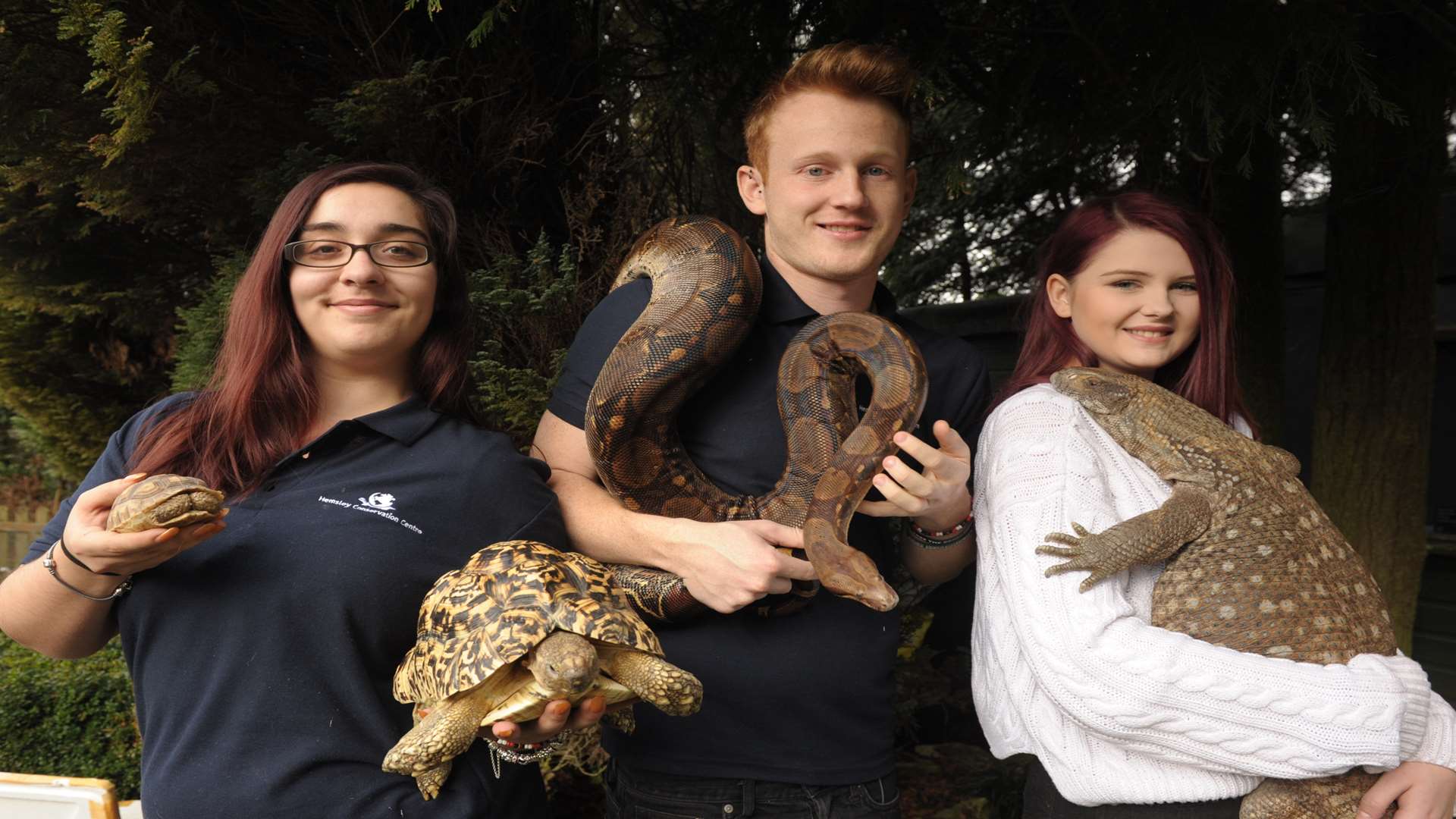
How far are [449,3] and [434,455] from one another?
3.06 meters

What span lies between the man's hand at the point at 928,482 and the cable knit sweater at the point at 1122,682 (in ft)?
0.34

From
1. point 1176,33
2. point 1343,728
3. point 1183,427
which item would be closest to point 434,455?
point 1183,427

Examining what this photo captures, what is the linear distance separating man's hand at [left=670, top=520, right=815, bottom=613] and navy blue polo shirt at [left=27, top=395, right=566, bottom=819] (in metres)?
0.60

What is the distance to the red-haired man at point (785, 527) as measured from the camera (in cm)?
265

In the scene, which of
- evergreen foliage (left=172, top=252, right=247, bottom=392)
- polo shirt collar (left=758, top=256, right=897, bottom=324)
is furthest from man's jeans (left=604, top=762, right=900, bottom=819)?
evergreen foliage (left=172, top=252, right=247, bottom=392)

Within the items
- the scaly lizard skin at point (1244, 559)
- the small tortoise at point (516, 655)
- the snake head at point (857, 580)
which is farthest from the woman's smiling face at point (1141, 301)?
→ the small tortoise at point (516, 655)

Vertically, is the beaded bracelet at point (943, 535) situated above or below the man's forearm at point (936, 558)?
above

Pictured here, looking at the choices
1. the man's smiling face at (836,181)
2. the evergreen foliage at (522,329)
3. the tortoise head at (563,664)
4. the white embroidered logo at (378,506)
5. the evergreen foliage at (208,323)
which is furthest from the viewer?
the evergreen foliage at (208,323)

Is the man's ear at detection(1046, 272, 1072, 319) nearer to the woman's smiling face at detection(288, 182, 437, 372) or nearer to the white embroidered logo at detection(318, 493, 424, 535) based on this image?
the woman's smiling face at detection(288, 182, 437, 372)

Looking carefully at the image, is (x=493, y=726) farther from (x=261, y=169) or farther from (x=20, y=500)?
(x=20, y=500)

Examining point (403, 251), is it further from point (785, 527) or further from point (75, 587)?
point (785, 527)

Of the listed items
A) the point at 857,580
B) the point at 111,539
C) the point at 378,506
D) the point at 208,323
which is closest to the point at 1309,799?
the point at 857,580

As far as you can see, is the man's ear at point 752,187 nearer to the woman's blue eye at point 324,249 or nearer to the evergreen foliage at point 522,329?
the woman's blue eye at point 324,249

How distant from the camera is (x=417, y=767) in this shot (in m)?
1.94
